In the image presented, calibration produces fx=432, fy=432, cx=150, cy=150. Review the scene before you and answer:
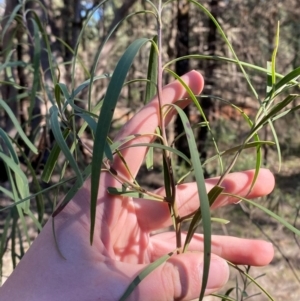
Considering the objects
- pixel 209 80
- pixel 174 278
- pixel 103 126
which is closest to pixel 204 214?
pixel 103 126

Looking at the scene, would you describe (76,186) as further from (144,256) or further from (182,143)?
(182,143)

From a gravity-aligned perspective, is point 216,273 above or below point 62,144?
below

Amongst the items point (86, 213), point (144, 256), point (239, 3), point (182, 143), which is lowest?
point (182, 143)

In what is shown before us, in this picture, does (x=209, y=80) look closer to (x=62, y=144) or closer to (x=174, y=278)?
(x=174, y=278)

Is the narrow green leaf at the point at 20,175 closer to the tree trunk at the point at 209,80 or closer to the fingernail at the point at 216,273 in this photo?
the fingernail at the point at 216,273

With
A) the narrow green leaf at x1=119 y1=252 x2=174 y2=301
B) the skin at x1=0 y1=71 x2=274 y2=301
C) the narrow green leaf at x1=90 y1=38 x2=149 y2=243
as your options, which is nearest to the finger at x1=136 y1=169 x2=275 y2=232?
the skin at x1=0 y1=71 x2=274 y2=301

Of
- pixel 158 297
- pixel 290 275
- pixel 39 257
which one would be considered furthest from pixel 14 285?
pixel 290 275

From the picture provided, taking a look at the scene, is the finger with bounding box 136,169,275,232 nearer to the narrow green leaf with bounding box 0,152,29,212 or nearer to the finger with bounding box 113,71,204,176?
the finger with bounding box 113,71,204,176
